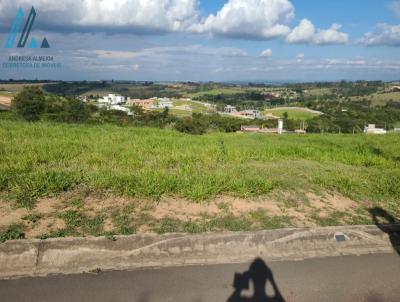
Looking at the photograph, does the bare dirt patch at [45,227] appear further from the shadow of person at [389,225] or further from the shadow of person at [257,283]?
the shadow of person at [389,225]

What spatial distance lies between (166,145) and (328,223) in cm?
565

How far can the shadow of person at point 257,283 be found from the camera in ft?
9.52

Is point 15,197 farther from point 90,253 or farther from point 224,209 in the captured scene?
point 224,209

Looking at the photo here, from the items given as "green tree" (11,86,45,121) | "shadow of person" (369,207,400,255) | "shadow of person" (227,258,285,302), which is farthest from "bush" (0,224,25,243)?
"green tree" (11,86,45,121)

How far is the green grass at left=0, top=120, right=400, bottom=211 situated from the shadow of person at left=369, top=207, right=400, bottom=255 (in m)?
0.62

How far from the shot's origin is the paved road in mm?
2855

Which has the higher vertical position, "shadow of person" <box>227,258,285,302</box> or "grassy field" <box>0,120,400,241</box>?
"grassy field" <box>0,120,400,241</box>

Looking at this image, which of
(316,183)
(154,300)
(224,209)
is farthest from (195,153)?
(154,300)

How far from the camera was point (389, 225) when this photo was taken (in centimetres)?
428

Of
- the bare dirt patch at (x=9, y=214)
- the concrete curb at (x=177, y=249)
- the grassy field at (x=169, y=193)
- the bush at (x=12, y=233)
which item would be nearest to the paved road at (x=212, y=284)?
the concrete curb at (x=177, y=249)

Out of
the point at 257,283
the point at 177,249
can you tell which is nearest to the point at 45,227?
the point at 177,249

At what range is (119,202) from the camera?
455 centimetres

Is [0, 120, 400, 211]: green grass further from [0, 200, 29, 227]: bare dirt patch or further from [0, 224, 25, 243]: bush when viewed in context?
[0, 224, 25, 243]: bush

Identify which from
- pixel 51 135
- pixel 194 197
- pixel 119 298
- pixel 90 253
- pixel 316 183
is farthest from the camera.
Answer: pixel 51 135
